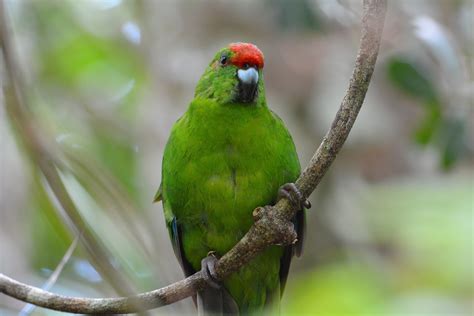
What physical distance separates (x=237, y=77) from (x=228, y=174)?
1.45ft

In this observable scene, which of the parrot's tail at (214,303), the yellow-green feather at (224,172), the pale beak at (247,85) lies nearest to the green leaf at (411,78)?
the yellow-green feather at (224,172)

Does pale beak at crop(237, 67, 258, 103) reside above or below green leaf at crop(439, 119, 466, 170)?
below

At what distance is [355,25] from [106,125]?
2006mm

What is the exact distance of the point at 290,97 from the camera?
4941 millimetres

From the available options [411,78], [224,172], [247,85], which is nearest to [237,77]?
[247,85]

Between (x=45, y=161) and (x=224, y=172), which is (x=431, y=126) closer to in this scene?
(x=224, y=172)

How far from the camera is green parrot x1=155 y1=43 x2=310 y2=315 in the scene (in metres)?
2.98

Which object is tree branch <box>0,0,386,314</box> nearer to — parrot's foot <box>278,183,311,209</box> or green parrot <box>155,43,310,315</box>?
parrot's foot <box>278,183,311,209</box>

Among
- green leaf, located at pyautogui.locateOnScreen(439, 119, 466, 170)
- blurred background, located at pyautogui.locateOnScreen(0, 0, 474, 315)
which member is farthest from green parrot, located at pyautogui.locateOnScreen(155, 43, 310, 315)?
green leaf, located at pyautogui.locateOnScreen(439, 119, 466, 170)

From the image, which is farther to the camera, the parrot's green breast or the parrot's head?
the parrot's head

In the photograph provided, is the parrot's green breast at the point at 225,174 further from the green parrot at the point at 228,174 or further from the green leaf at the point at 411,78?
the green leaf at the point at 411,78

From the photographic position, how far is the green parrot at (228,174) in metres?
2.98

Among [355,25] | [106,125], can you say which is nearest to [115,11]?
[106,125]

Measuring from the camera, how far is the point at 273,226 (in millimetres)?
2479
